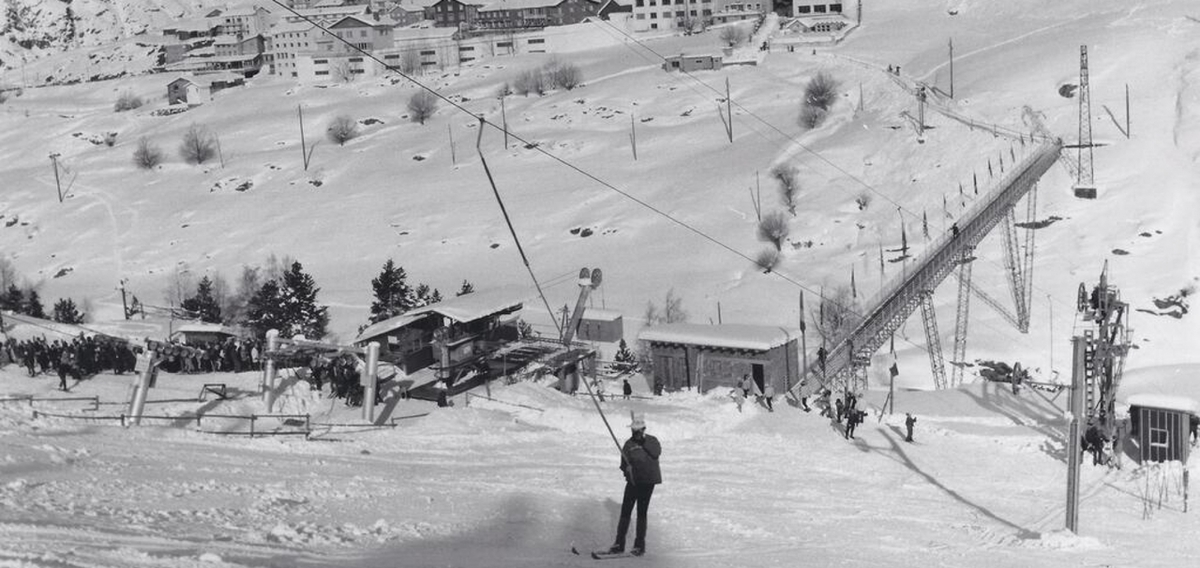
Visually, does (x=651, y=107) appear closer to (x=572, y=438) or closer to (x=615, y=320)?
(x=615, y=320)

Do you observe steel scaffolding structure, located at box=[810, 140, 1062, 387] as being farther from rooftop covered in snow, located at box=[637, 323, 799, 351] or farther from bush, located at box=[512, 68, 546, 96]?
bush, located at box=[512, 68, 546, 96]

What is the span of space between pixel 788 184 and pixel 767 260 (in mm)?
8587

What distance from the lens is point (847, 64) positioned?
82.1 metres

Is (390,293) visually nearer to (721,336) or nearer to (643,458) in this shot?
(721,336)

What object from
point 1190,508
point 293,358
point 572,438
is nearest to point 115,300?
point 293,358

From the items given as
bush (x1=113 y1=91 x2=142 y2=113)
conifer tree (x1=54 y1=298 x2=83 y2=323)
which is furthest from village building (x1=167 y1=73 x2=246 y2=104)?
conifer tree (x1=54 y1=298 x2=83 y2=323)

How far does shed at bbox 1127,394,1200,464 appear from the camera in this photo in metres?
20.2

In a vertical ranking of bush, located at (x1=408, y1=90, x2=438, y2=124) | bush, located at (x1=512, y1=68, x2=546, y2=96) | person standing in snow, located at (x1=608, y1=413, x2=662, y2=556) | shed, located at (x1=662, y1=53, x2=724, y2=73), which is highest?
person standing in snow, located at (x1=608, y1=413, x2=662, y2=556)

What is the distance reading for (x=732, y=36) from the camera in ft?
307

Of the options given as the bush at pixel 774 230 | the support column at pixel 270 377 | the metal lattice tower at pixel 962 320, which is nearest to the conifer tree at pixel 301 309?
the bush at pixel 774 230

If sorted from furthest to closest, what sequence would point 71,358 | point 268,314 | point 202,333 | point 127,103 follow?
1. point 127,103
2. point 268,314
3. point 202,333
4. point 71,358

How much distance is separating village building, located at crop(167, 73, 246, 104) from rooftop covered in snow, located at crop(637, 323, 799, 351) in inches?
3373

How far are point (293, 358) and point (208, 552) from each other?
15.8 m

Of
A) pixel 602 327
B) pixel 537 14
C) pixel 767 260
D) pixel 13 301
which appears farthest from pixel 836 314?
pixel 537 14
